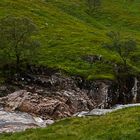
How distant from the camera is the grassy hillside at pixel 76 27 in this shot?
79.6 meters

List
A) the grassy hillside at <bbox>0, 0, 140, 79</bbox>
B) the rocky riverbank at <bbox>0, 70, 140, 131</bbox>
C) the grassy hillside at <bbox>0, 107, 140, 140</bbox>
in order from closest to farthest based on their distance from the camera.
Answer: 1. the grassy hillside at <bbox>0, 107, 140, 140</bbox>
2. the rocky riverbank at <bbox>0, 70, 140, 131</bbox>
3. the grassy hillside at <bbox>0, 0, 140, 79</bbox>

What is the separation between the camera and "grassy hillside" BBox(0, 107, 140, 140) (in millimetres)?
29172

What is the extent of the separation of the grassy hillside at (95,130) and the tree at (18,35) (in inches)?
1559

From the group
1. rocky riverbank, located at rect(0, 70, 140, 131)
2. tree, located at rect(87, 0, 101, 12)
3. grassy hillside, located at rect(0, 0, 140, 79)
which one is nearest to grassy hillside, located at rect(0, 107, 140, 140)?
rocky riverbank, located at rect(0, 70, 140, 131)

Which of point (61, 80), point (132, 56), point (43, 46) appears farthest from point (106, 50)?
point (61, 80)

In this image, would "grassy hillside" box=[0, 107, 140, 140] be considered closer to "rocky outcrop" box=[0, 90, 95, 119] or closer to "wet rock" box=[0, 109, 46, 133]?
"wet rock" box=[0, 109, 46, 133]

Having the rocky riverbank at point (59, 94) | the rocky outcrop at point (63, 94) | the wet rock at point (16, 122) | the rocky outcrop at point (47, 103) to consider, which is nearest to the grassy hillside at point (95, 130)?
the wet rock at point (16, 122)

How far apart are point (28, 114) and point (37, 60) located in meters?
22.4

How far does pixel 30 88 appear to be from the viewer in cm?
6862

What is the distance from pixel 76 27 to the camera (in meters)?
108

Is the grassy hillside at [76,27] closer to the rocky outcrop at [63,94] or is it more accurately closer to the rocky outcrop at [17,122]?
the rocky outcrop at [63,94]

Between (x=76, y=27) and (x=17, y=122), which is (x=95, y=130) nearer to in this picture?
(x=17, y=122)

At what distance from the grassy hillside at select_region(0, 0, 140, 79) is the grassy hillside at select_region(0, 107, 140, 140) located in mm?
39385

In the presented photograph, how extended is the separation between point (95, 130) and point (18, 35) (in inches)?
1770
